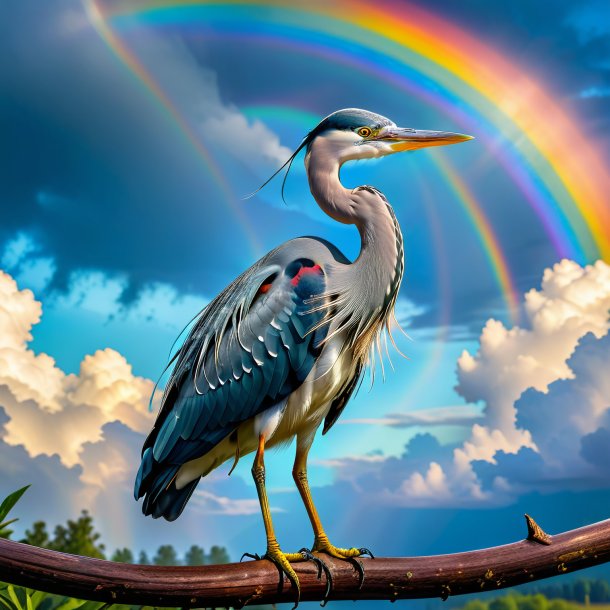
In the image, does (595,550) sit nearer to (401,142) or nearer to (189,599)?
(189,599)

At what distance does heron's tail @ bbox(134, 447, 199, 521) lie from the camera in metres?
2.38

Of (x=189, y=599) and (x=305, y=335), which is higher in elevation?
(x=305, y=335)

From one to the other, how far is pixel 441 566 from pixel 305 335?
0.79m

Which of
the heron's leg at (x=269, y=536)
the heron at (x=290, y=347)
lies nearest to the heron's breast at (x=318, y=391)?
the heron at (x=290, y=347)

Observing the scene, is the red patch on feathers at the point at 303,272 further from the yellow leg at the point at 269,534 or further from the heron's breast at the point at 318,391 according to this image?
the yellow leg at the point at 269,534

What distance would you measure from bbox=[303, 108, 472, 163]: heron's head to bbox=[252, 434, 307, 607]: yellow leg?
98cm

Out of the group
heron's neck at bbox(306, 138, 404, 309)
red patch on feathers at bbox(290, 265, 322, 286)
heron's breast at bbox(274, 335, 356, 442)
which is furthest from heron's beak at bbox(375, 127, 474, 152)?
heron's breast at bbox(274, 335, 356, 442)

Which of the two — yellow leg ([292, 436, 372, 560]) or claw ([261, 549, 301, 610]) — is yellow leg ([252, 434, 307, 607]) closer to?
claw ([261, 549, 301, 610])

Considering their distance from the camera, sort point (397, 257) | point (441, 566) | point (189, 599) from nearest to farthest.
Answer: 1. point (189, 599)
2. point (441, 566)
3. point (397, 257)

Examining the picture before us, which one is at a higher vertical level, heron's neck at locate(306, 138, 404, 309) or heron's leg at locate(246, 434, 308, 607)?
heron's neck at locate(306, 138, 404, 309)

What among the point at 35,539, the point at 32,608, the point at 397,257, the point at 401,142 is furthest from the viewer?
the point at 35,539

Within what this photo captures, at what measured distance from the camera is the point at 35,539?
19.4ft

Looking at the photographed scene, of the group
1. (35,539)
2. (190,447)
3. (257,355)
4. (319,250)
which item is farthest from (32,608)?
(35,539)

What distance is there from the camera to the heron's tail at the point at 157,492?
2.38 meters
